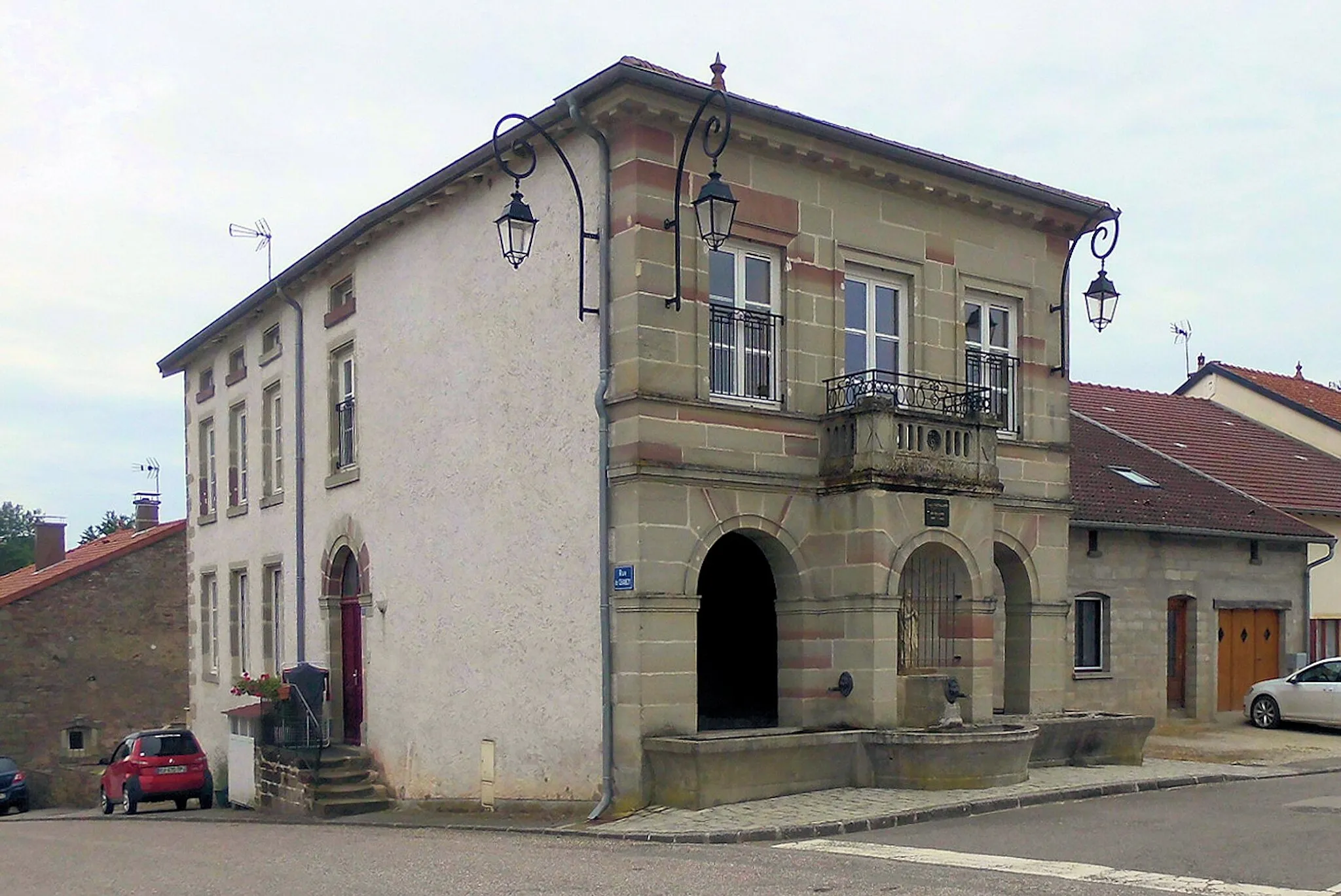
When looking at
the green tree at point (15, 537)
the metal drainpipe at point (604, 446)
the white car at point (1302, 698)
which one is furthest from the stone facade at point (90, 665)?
the green tree at point (15, 537)

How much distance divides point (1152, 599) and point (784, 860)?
520 inches

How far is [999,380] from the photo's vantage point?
17.0m

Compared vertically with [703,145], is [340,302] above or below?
below

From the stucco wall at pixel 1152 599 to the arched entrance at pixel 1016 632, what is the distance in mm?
4142

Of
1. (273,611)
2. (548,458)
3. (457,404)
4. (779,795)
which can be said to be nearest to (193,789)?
(273,611)

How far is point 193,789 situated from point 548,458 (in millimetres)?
11356

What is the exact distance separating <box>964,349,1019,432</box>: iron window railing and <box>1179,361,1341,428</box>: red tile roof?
1783cm

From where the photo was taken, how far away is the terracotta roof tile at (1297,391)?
33062 millimetres

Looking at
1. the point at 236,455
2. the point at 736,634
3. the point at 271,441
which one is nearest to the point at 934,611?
the point at 736,634

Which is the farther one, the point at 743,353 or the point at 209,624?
the point at 209,624

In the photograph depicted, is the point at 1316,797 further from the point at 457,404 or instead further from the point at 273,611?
the point at 273,611

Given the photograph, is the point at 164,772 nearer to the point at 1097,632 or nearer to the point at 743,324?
the point at 743,324

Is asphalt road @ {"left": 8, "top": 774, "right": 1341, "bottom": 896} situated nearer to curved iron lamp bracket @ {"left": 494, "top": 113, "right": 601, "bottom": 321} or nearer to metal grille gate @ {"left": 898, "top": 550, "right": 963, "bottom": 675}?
metal grille gate @ {"left": 898, "top": 550, "right": 963, "bottom": 675}

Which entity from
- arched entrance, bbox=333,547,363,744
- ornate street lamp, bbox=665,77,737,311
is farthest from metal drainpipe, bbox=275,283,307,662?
ornate street lamp, bbox=665,77,737,311
